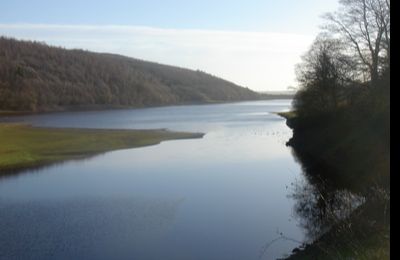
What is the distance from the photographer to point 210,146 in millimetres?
38562

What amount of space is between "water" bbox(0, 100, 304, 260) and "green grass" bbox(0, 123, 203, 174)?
360 centimetres

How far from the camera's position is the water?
13.5 m

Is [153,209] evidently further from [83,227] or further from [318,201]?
[318,201]

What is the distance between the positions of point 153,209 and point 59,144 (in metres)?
24.7

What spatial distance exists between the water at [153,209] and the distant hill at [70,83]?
92.0 m

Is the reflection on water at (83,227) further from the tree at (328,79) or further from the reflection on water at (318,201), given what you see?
the tree at (328,79)

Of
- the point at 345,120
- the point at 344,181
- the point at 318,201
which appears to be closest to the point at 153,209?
the point at 318,201

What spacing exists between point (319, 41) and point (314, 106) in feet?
24.3

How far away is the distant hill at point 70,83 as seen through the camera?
4808 inches

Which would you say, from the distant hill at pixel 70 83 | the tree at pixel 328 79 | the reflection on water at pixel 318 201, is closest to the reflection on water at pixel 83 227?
the reflection on water at pixel 318 201

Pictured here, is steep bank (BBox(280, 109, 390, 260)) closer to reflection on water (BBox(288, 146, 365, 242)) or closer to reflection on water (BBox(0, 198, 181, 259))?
reflection on water (BBox(288, 146, 365, 242))

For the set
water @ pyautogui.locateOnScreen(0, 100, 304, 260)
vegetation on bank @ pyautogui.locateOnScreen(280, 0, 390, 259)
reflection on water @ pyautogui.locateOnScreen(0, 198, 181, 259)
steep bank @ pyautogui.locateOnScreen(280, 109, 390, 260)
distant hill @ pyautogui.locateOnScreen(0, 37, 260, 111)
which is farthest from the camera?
distant hill @ pyautogui.locateOnScreen(0, 37, 260, 111)

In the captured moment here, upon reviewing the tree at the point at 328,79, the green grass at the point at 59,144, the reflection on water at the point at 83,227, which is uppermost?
the tree at the point at 328,79

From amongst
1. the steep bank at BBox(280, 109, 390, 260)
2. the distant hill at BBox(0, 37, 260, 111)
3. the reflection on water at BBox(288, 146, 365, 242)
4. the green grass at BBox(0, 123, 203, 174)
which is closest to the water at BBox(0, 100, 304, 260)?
the reflection on water at BBox(288, 146, 365, 242)
